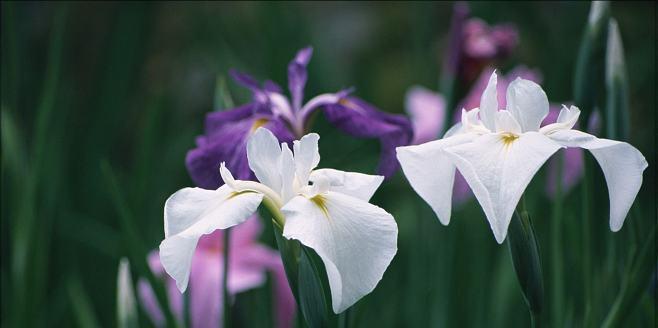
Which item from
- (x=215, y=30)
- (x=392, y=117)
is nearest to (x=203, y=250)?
(x=392, y=117)

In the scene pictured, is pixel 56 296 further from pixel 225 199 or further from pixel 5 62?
pixel 225 199

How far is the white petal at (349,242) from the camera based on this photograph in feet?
1.18

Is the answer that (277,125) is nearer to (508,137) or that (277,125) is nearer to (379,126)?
(379,126)

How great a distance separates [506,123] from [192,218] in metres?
0.18

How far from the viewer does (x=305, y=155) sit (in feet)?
1.37

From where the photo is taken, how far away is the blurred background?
0.77 metres

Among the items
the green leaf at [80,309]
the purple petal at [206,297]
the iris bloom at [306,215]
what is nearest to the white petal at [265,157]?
the iris bloom at [306,215]

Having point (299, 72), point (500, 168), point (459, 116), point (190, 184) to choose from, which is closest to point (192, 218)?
point (500, 168)

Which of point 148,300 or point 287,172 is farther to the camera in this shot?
point 148,300

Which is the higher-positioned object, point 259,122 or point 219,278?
point 259,122

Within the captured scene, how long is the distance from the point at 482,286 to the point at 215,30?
2.42 ft

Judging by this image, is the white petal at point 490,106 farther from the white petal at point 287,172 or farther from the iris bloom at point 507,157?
the white petal at point 287,172

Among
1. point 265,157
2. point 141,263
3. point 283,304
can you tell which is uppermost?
point 265,157

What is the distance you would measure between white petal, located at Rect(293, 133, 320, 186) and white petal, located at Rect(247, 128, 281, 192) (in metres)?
0.01
